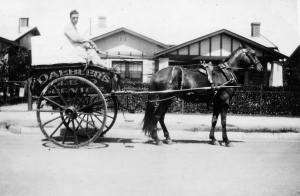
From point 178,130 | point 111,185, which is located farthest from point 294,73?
point 111,185

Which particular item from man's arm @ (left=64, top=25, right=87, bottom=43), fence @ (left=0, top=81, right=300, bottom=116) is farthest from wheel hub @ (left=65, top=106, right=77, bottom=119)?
fence @ (left=0, top=81, right=300, bottom=116)

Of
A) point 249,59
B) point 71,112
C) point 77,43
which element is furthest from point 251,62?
point 71,112

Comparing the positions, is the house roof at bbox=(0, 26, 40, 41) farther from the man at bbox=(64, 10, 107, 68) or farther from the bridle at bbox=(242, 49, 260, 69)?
the bridle at bbox=(242, 49, 260, 69)

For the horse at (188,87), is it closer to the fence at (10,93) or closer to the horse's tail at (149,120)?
the horse's tail at (149,120)

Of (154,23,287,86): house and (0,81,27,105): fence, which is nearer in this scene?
(0,81,27,105): fence

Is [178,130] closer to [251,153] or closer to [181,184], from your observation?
[251,153]

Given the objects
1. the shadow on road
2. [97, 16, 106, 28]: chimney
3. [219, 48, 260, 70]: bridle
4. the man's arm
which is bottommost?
the shadow on road

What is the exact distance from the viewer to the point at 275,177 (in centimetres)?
557

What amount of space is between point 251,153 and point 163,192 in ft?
11.3

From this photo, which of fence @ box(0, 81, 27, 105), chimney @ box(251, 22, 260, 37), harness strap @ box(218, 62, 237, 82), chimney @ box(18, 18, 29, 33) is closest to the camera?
harness strap @ box(218, 62, 237, 82)

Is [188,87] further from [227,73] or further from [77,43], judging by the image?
[77,43]

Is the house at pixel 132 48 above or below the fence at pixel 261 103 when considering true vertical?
above

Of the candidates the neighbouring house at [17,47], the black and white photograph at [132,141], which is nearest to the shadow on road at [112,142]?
the black and white photograph at [132,141]

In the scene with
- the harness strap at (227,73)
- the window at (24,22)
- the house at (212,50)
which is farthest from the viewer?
the window at (24,22)
